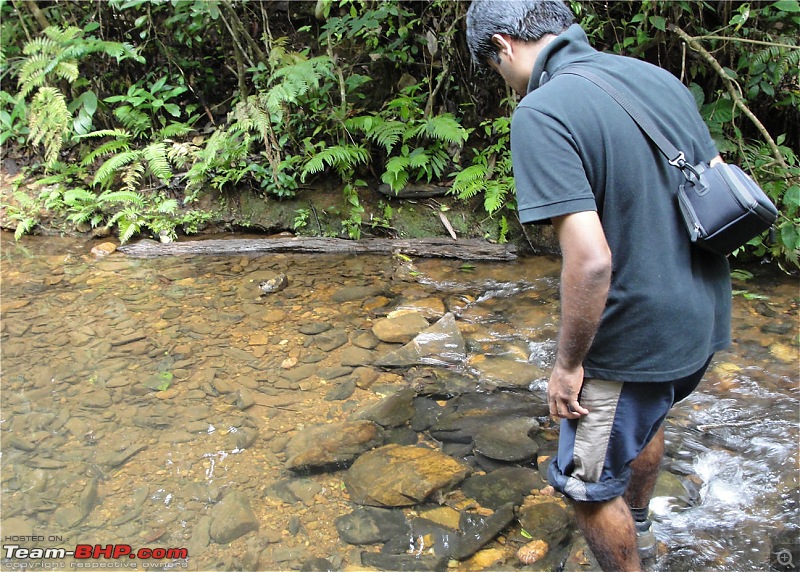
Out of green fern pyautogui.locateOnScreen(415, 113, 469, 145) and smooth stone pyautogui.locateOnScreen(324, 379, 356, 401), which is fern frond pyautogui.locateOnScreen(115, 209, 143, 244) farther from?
smooth stone pyautogui.locateOnScreen(324, 379, 356, 401)

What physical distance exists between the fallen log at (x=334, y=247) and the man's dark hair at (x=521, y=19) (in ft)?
13.9

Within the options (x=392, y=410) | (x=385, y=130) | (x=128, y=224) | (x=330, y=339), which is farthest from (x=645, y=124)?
(x=128, y=224)

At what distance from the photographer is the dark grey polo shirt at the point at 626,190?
170 cm

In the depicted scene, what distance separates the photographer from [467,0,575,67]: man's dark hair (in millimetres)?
1870

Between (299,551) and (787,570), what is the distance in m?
2.20

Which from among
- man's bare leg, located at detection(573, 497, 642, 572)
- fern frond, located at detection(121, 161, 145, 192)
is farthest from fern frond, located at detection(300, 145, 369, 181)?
man's bare leg, located at detection(573, 497, 642, 572)

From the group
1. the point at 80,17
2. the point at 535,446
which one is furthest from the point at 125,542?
the point at 80,17

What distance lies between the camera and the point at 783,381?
3840 millimetres

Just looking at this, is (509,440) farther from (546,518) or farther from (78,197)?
(78,197)

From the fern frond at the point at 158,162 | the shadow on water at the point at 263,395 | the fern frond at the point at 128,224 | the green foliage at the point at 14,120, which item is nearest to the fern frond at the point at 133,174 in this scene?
the fern frond at the point at 158,162

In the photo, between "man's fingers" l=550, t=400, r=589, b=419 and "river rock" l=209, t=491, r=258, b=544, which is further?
"river rock" l=209, t=491, r=258, b=544

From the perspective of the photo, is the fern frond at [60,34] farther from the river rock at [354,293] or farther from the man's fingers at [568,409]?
the man's fingers at [568,409]

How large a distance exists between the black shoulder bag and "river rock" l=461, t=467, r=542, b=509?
1803mm

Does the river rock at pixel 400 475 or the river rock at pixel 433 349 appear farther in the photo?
the river rock at pixel 433 349
